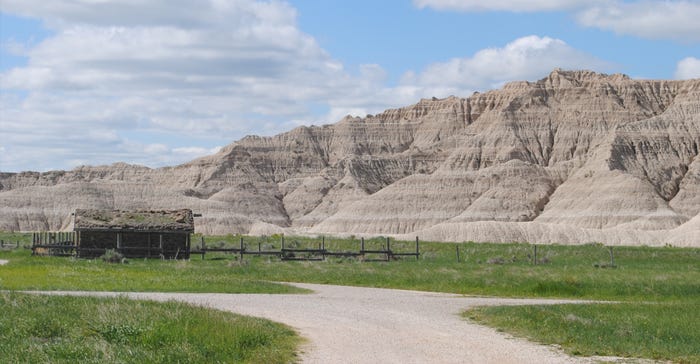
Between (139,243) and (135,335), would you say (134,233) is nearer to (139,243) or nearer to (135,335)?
(139,243)

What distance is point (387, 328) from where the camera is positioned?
20.2 metres

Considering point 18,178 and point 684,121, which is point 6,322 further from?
point 18,178

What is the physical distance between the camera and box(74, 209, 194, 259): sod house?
51.8 m

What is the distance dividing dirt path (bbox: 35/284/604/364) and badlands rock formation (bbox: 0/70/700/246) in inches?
2499

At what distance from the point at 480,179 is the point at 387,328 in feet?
406

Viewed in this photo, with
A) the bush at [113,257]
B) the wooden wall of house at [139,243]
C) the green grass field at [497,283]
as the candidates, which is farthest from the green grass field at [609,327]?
the wooden wall of house at [139,243]

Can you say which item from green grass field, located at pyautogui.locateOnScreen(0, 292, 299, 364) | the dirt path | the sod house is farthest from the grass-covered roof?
green grass field, located at pyautogui.locateOnScreen(0, 292, 299, 364)

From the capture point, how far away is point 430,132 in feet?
649

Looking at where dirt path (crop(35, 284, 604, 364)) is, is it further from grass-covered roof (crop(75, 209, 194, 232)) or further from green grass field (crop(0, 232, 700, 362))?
grass-covered roof (crop(75, 209, 194, 232))

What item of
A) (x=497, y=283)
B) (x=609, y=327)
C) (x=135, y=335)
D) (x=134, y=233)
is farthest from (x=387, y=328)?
(x=134, y=233)

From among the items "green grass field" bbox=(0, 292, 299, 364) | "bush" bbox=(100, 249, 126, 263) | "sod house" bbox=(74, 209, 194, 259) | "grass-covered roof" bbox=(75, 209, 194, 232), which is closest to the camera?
"green grass field" bbox=(0, 292, 299, 364)

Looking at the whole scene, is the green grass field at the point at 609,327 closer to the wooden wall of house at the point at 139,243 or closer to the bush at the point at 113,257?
the bush at the point at 113,257

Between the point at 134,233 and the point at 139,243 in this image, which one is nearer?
the point at 134,233

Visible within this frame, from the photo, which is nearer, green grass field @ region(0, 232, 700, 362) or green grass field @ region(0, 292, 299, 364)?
green grass field @ region(0, 292, 299, 364)
